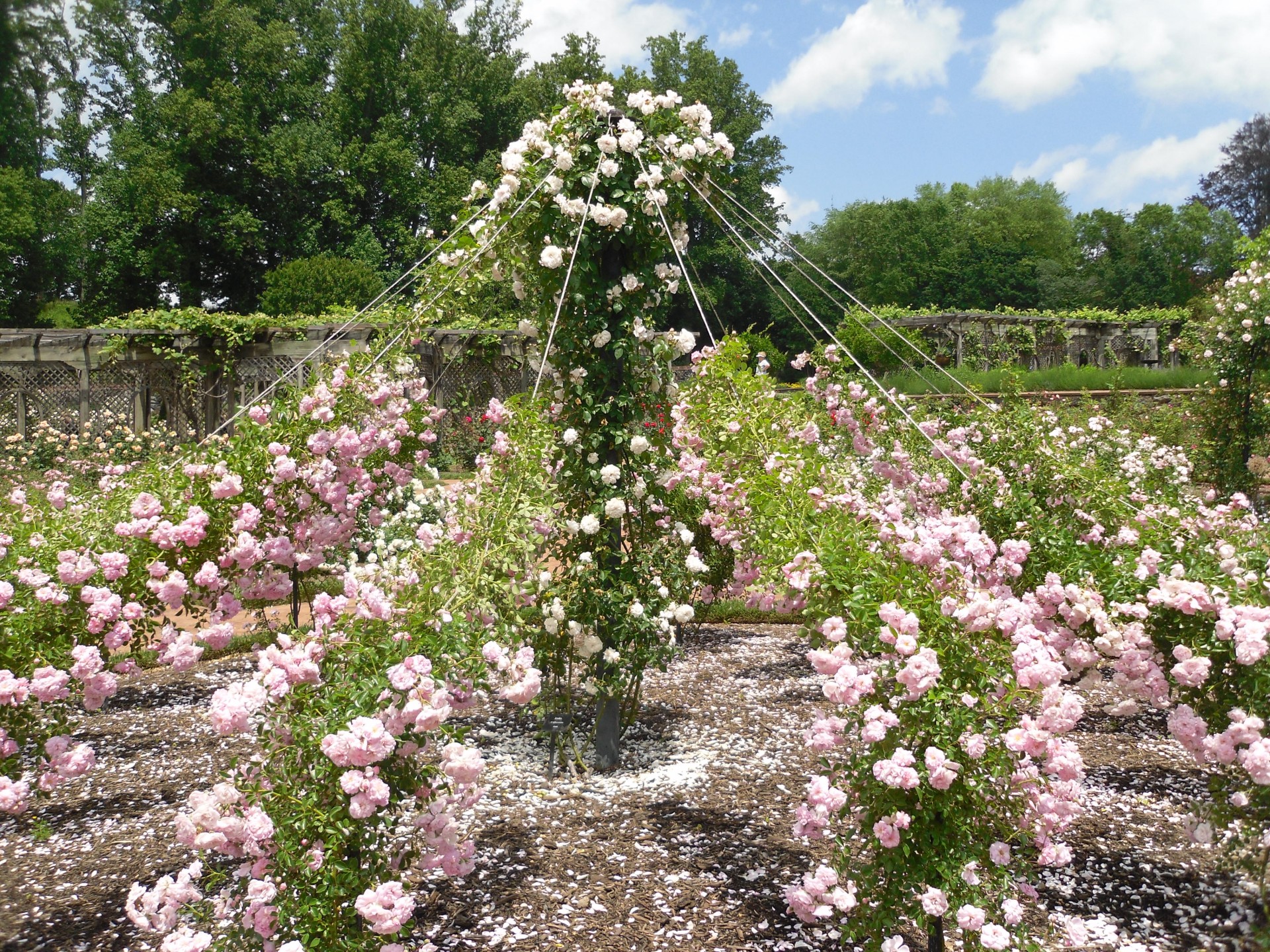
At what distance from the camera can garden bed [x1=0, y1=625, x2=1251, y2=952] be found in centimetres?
248

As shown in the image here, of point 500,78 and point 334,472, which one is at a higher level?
point 500,78

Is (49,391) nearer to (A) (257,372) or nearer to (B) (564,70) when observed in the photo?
(A) (257,372)

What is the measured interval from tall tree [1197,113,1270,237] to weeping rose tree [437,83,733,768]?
44.4m

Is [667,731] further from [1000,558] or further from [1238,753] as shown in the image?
[1238,753]

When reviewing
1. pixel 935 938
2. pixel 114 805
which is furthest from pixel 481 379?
pixel 935 938

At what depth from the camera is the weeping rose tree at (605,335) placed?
Result: 325 cm

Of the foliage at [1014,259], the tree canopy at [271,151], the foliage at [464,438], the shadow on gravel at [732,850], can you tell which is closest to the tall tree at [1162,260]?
the foliage at [1014,259]

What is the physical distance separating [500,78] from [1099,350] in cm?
1986

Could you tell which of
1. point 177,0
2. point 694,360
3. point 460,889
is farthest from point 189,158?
point 460,889

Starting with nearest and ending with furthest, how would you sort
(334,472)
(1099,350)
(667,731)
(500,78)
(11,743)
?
Result: (11,743), (334,472), (667,731), (1099,350), (500,78)

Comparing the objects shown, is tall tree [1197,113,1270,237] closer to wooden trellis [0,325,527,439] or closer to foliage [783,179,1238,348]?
foliage [783,179,1238,348]

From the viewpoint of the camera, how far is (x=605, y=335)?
3.27 meters

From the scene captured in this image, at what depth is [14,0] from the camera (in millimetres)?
801

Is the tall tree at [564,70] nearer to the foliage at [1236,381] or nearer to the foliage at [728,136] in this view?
the foliage at [728,136]
